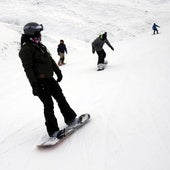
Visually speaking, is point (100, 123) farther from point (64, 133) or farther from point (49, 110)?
point (49, 110)

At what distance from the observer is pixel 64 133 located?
5.07 m

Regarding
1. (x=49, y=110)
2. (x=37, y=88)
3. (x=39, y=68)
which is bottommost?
(x=49, y=110)

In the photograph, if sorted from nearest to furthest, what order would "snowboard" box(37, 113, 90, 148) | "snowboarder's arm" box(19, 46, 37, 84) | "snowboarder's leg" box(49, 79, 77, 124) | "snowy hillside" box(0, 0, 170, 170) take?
1. "snowy hillside" box(0, 0, 170, 170)
2. "snowboarder's arm" box(19, 46, 37, 84)
3. "snowboard" box(37, 113, 90, 148)
4. "snowboarder's leg" box(49, 79, 77, 124)

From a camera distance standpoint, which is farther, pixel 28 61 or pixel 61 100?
pixel 61 100

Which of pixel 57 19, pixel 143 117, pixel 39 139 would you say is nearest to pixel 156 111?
pixel 143 117

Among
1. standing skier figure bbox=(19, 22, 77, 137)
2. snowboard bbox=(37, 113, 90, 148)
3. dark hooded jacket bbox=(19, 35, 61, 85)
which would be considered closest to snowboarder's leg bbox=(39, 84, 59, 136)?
standing skier figure bbox=(19, 22, 77, 137)

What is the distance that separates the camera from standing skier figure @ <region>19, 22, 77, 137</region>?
4.63m

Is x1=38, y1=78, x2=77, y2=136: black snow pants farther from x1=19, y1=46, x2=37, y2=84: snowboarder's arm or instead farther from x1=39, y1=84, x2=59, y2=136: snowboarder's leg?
x1=19, y1=46, x2=37, y2=84: snowboarder's arm

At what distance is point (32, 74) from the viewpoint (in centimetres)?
462

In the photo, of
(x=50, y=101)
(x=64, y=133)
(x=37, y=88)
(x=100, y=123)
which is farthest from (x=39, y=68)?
(x=100, y=123)

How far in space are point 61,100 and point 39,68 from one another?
2.77 feet

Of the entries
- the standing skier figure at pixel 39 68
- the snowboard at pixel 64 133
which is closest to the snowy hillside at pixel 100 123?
the snowboard at pixel 64 133

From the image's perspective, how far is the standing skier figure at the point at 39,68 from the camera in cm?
463

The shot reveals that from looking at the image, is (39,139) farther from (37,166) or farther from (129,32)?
(129,32)
